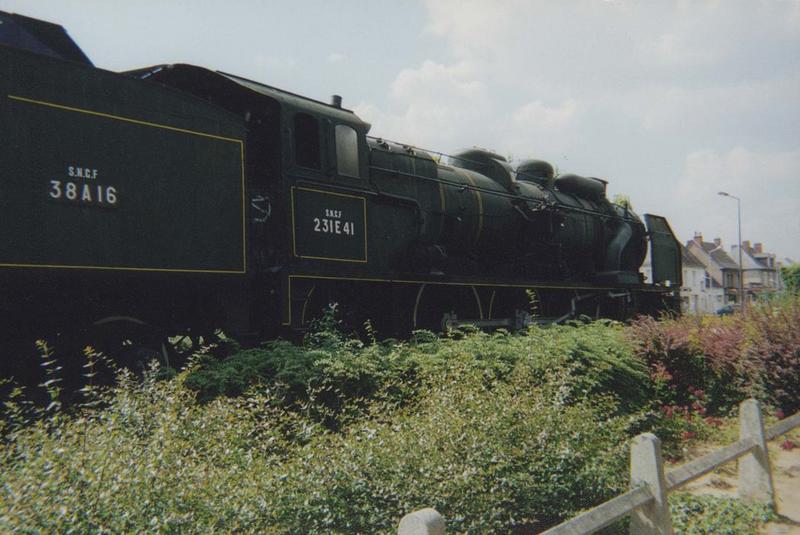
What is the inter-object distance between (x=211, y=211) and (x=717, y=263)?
262ft

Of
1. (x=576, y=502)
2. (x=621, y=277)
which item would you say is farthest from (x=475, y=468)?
(x=621, y=277)

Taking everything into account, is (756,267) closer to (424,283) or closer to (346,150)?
(424,283)

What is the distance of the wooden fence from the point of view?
342 centimetres

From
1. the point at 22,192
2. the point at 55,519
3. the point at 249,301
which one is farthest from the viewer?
the point at 249,301

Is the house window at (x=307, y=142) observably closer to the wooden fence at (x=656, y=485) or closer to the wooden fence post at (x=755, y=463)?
the wooden fence at (x=656, y=485)

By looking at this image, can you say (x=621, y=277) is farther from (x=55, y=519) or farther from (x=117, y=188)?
(x=55, y=519)

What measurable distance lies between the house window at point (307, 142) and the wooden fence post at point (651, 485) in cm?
552

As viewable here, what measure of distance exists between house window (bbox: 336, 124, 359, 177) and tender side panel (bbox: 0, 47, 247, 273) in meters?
1.61

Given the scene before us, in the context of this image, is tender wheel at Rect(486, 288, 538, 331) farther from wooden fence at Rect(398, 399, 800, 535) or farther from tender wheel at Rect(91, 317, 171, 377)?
tender wheel at Rect(91, 317, 171, 377)

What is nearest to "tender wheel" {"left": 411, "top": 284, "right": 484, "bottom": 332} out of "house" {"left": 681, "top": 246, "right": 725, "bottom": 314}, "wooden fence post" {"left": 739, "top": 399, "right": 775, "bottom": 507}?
"wooden fence post" {"left": 739, "top": 399, "right": 775, "bottom": 507}

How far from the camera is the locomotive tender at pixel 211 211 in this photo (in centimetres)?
595

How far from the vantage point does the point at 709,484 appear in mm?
7434

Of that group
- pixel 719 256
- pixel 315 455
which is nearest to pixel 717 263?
pixel 719 256

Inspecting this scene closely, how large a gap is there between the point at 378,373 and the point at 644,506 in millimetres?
2977
